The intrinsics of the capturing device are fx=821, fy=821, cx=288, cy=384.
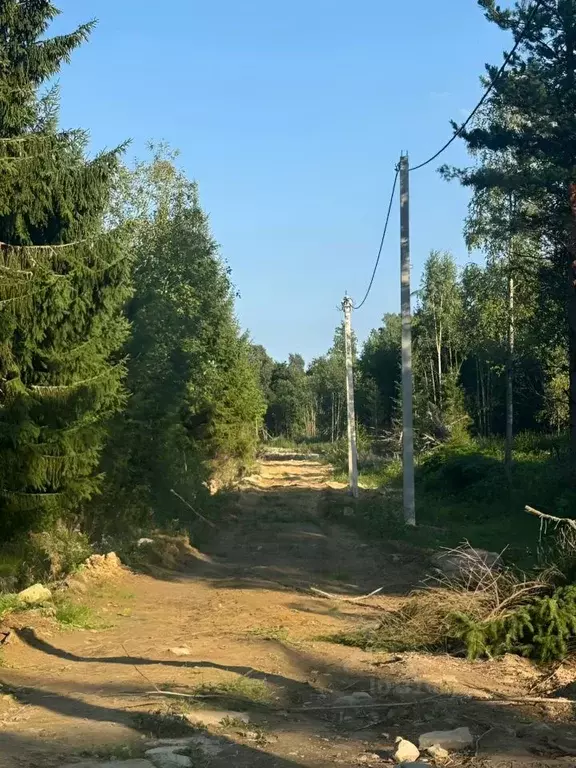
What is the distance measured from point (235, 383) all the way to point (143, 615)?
28.4 metres

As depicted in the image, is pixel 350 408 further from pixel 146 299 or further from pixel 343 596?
pixel 343 596

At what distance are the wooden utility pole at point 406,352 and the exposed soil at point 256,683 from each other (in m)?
5.26

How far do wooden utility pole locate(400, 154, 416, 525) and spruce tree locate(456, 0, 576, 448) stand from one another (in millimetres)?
2255

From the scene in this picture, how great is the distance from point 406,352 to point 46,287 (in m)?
10.2

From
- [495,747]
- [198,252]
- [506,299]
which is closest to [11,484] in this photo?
[495,747]

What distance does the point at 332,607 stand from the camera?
12.4 meters

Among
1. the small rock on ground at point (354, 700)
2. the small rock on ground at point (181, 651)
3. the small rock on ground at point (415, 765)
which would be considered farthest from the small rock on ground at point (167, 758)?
the small rock on ground at point (181, 651)

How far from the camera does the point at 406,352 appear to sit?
66.3 feet

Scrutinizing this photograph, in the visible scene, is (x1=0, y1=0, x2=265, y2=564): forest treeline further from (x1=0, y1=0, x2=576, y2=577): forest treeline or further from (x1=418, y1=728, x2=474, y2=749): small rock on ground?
(x1=418, y1=728, x2=474, y2=749): small rock on ground

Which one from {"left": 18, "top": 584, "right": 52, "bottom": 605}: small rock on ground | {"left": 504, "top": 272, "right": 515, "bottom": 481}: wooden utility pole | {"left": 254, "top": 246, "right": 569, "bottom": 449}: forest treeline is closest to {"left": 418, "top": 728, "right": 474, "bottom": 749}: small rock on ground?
{"left": 18, "top": 584, "right": 52, "bottom": 605}: small rock on ground

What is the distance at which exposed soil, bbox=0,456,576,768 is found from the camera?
599 centimetres

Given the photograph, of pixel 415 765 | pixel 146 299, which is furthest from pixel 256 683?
pixel 146 299

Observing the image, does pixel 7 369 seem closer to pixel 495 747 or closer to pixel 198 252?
pixel 495 747

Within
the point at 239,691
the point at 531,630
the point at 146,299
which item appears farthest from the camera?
the point at 146,299
